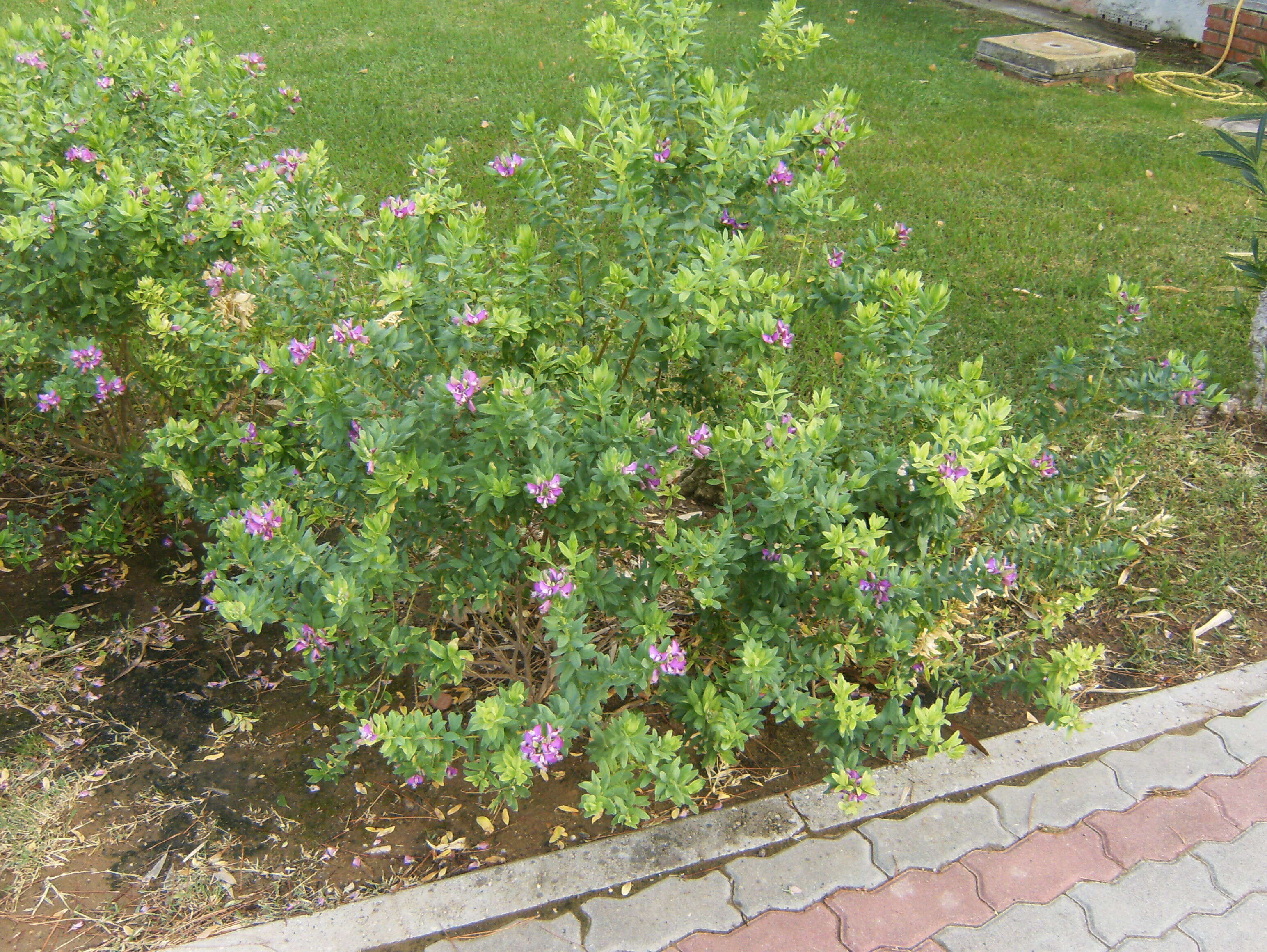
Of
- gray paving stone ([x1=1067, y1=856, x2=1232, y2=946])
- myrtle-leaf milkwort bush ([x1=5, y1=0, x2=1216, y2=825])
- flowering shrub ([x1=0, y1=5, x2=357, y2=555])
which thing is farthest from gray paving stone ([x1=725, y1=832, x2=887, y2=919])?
flowering shrub ([x1=0, y1=5, x2=357, y2=555])

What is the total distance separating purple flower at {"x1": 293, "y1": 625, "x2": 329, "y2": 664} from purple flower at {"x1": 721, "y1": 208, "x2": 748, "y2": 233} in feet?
5.13

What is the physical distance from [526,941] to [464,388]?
1463 mm

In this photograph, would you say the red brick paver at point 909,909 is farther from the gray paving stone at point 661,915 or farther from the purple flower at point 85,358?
the purple flower at point 85,358

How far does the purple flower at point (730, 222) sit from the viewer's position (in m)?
2.84

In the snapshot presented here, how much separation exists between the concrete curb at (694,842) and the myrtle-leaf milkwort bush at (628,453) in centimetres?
20

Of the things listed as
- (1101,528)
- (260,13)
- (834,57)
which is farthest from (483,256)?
(260,13)

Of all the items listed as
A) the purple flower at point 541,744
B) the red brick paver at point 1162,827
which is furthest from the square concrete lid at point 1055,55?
the purple flower at point 541,744

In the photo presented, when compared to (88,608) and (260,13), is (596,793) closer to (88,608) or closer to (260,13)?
(88,608)

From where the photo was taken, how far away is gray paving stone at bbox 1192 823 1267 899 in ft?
9.13

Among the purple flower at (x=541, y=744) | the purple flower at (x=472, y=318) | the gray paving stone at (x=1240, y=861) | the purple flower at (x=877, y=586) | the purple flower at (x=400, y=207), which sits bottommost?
the gray paving stone at (x=1240, y=861)

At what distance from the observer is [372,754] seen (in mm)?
3158

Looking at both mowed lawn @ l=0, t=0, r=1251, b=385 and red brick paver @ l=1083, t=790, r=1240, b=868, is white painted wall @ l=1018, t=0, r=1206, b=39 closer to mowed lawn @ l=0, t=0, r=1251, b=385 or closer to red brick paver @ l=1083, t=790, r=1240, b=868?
mowed lawn @ l=0, t=0, r=1251, b=385

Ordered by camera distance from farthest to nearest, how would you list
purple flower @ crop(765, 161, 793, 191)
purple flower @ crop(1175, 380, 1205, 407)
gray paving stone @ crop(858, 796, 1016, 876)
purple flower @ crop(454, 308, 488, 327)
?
1. purple flower @ crop(1175, 380, 1205, 407)
2. gray paving stone @ crop(858, 796, 1016, 876)
3. purple flower @ crop(765, 161, 793, 191)
4. purple flower @ crop(454, 308, 488, 327)

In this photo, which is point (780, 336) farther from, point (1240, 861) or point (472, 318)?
point (1240, 861)
